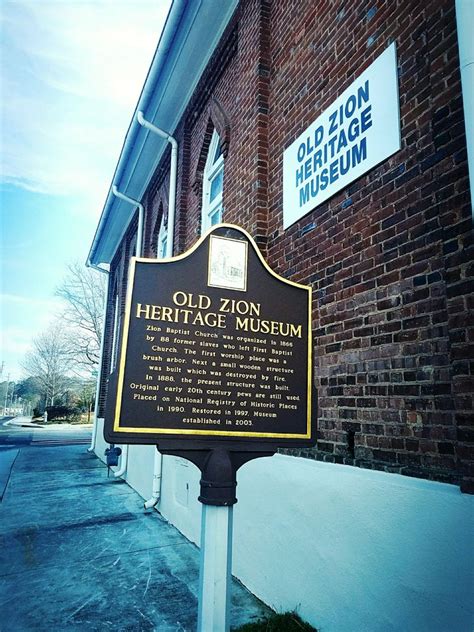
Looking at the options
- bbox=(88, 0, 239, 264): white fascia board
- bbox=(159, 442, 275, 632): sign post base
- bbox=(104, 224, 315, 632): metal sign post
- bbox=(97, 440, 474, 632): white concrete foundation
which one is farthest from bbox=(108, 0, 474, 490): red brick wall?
bbox=(88, 0, 239, 264): white fascia board

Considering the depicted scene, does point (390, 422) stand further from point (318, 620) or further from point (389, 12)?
point (389, 12)

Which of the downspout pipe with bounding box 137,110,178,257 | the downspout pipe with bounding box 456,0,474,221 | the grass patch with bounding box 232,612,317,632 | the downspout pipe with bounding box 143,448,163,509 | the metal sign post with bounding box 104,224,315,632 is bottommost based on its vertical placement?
the grass patch with bounding box 232,612,317,632

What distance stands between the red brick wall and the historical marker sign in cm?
61

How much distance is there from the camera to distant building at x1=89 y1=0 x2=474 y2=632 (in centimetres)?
236

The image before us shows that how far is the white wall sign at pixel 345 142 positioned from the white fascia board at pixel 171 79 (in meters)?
3.19

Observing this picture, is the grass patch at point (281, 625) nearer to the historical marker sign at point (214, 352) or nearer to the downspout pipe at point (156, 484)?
the historical marker sign at point (214, 352)

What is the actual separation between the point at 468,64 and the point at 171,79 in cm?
621

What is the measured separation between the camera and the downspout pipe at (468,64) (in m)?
2.15

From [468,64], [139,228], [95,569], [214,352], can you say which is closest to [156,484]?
[95,569]

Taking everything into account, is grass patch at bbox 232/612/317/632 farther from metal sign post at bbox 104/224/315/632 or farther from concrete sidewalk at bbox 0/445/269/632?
metal sign post at bbox 104/224/315/632

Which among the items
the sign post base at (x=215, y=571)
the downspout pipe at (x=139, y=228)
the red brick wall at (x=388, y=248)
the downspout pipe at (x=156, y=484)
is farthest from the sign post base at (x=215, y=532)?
the downspout pipe at (x=139, y=228)

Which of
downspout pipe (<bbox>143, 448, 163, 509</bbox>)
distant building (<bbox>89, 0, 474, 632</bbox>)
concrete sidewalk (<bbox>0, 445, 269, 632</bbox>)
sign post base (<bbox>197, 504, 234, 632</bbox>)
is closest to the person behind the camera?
sign post base (<bbox>197, 504, 234, 632</bbox>)

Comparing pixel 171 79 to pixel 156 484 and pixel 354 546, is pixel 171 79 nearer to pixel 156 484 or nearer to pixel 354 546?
pixel 156 484

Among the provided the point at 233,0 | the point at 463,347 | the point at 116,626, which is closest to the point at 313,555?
the point at 116,626
